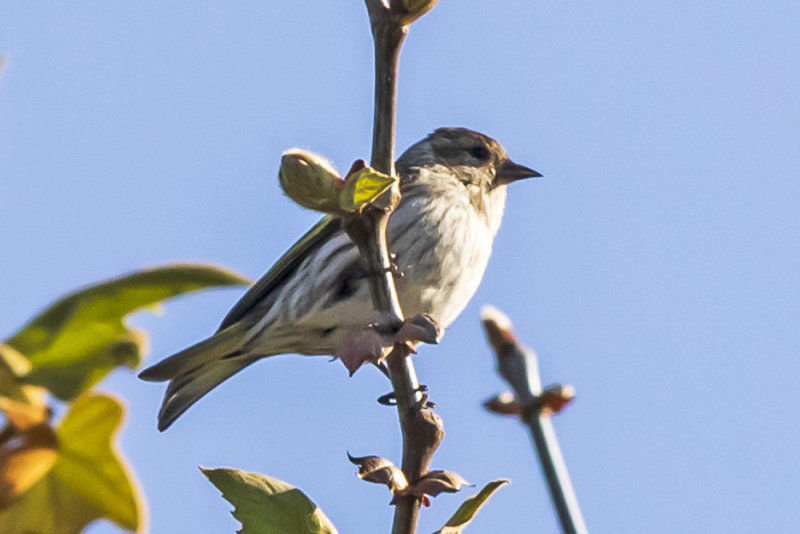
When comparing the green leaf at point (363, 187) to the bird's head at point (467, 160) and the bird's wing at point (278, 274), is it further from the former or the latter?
the bird's head at point (467, 160)

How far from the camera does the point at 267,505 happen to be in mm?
1751

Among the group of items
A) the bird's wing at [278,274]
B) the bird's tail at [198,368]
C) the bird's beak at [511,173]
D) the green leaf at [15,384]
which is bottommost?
the green leaf at [15,384]

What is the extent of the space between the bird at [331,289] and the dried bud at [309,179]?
3.49m

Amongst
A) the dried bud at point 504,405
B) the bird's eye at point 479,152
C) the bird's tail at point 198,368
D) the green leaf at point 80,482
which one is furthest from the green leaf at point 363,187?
the bird's eye at point 479,152

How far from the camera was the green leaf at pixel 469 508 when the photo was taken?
70.2 inches

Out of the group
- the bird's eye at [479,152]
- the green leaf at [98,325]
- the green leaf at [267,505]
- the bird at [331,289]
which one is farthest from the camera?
the bird's eye at [479,152]

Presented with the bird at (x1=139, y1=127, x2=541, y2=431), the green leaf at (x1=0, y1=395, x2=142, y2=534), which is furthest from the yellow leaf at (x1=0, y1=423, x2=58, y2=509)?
the bird at (x1=139, y1=127, x2=541, y2=431)

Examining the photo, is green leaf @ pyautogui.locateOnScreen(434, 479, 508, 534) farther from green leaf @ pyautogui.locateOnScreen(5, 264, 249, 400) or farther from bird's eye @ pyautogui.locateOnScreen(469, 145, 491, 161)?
bird's eye @ pyautogui.locateOnScreen(469, 145, 491, 161)

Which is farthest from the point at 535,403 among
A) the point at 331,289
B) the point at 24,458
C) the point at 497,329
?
the point at 331,289

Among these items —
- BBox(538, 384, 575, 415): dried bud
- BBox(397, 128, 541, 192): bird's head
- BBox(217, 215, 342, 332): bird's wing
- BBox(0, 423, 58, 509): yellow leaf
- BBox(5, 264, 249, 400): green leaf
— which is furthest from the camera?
BBox(397, 128, 541, 192): bird's head

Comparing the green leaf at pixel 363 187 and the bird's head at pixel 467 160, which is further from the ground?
the bird's head at pixel 467 160

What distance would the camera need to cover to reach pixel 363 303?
528cm

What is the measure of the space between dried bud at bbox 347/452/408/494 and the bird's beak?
531cm

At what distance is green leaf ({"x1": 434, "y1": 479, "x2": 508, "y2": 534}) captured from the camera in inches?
70.2
